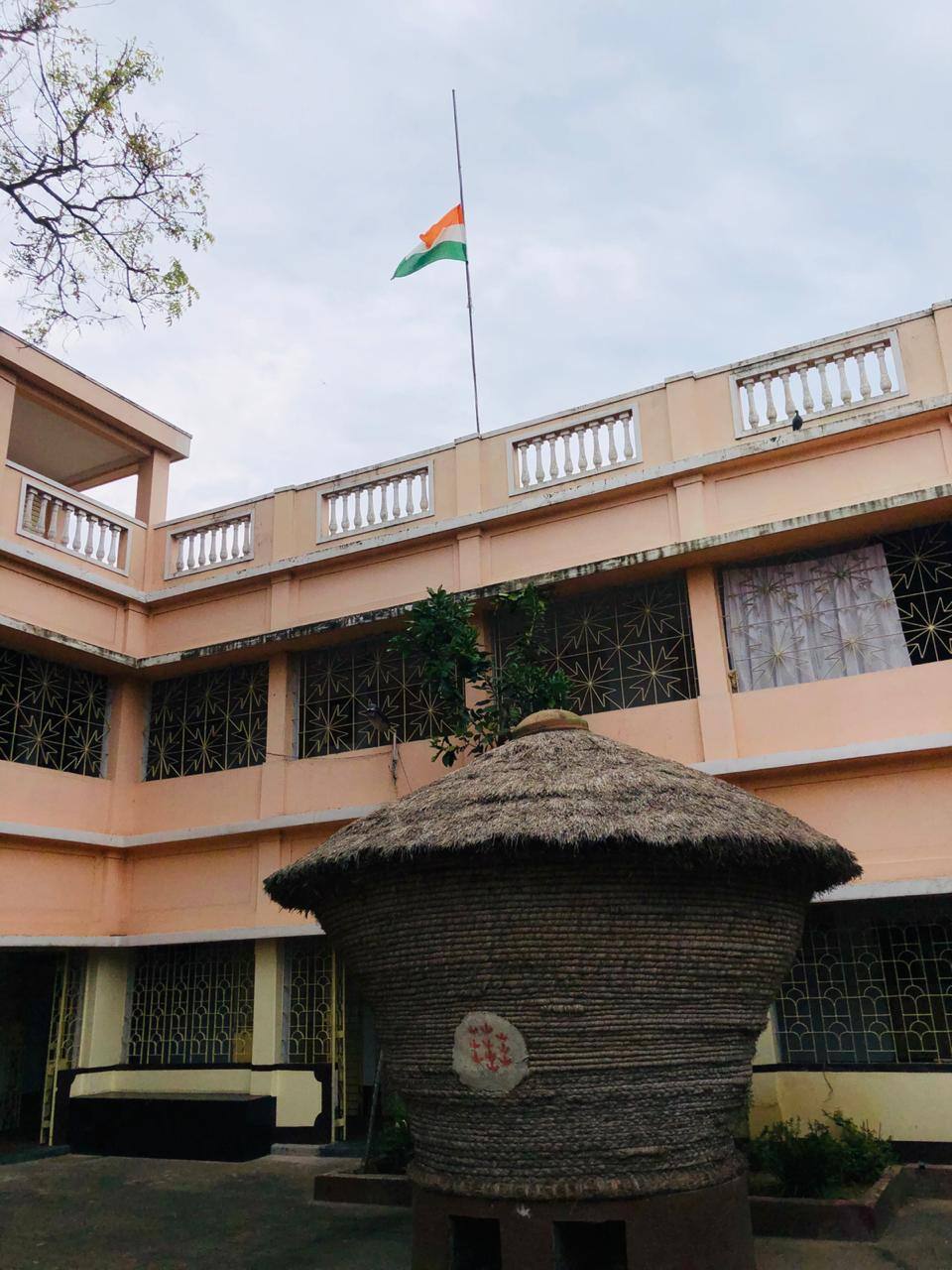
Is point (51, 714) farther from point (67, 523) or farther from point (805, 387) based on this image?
point (805, 387)

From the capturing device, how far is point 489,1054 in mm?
4738

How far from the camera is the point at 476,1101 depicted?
4785 mm

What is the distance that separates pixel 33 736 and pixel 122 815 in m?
1.45

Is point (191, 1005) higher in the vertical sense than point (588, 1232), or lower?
higher

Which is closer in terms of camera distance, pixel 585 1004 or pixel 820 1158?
pixel 585 1004

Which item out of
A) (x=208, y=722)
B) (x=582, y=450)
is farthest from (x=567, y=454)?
(x=208, y=722)

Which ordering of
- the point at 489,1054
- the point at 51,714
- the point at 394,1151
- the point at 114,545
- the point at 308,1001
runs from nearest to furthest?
the point at 489,1054, the point at 394,1151, the point at 308,1001, the point at 51,714, the point at 114,545

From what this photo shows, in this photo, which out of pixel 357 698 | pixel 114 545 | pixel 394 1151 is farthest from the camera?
pixel 114 545

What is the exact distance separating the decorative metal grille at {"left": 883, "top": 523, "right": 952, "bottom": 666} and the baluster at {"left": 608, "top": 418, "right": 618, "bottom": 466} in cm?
277

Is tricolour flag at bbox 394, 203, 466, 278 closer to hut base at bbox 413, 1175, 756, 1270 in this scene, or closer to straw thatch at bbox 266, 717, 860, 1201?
straw thatch at bbox 266, 717, 860, 1201

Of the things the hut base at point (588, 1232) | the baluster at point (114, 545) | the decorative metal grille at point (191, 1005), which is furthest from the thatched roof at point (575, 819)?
the baluster at point (114, 545)

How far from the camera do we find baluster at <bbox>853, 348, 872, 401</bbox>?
9.33 m

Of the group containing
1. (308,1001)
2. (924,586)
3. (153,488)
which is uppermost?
(153,488)

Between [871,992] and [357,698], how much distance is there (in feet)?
19.1
